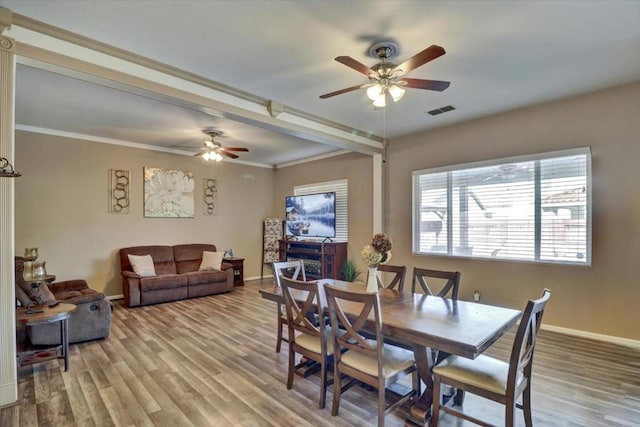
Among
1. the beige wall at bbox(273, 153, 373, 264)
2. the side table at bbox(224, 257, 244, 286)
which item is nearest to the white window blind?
the beige wall at bbox(273, 153, 373, 264)

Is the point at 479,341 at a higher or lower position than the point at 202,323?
higher

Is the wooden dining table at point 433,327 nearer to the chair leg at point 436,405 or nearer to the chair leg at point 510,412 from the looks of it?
the chair leg at point 436,405

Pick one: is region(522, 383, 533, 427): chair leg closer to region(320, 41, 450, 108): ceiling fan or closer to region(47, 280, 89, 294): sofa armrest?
region(320, 41, 450, 108): ceiling fan

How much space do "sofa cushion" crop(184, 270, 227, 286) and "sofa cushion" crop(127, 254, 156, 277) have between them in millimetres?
602

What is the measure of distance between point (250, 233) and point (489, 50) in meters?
6.34

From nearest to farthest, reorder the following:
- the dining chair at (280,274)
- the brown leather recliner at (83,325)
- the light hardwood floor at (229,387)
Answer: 1. the light hardwood floor at (229,387)
2. the dining chair at (280,274)
3. the brown leather recliner at (83,325)

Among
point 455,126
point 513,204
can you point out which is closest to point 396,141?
point 455,126

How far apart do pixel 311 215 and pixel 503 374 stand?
523cm

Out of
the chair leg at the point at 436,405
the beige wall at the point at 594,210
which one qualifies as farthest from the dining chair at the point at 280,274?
the beige wall at the point at 594,210

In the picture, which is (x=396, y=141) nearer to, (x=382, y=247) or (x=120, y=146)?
(x=382, y=247)

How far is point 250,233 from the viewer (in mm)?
7922

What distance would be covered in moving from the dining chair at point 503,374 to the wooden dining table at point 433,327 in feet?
0.47

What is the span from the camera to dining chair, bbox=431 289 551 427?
176 cm

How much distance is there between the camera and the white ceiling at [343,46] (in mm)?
2322
